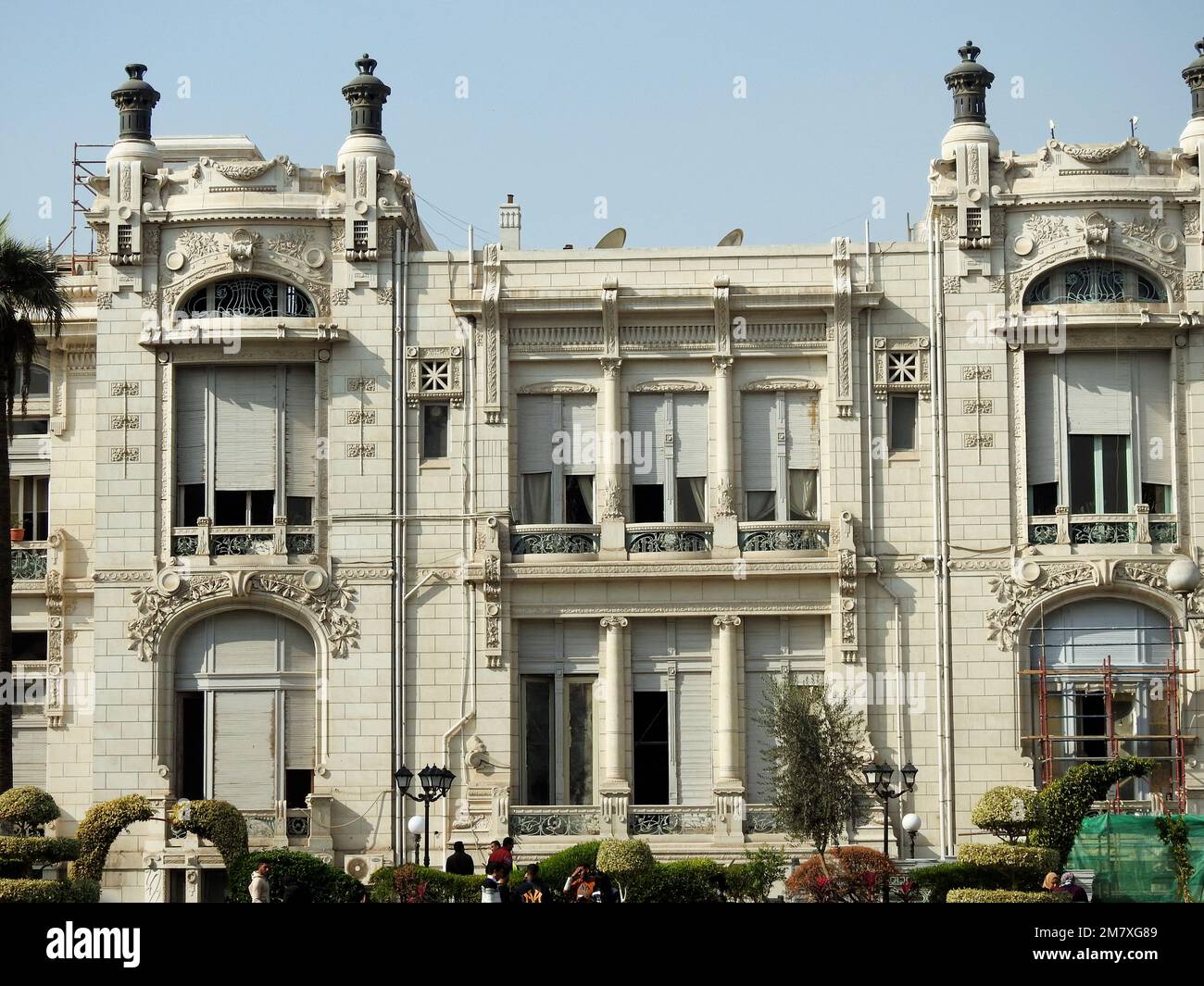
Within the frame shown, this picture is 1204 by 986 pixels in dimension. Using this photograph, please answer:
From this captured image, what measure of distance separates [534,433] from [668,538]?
11.5 feet

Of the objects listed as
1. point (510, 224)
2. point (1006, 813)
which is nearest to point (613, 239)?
point (510, 224)

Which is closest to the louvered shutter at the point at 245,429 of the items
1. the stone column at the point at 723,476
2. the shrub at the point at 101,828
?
the shrub at the point at 101,828

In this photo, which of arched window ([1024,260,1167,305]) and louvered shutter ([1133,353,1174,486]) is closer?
louvered shutter ([1133,353,1174,486])

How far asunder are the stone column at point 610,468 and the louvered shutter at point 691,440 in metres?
1.18

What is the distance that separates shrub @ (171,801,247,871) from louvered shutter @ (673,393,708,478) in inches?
444

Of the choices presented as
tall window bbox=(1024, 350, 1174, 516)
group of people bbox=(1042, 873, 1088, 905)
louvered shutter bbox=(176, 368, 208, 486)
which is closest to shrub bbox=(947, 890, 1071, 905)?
group of people bbox=(1042, 873, 1088, 905)

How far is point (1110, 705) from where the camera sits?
133 ft

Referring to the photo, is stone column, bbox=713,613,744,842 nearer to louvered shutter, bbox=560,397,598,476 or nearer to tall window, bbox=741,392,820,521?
tall window, bbox=741,392,820,521

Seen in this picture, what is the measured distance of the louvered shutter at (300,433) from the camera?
42438mm

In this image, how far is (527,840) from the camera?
40469mm

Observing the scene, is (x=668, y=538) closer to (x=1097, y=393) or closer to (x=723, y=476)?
(x=723, y=476)

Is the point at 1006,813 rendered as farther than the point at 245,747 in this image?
No

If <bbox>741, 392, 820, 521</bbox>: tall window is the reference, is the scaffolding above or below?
below

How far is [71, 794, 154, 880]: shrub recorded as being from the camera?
121ft
